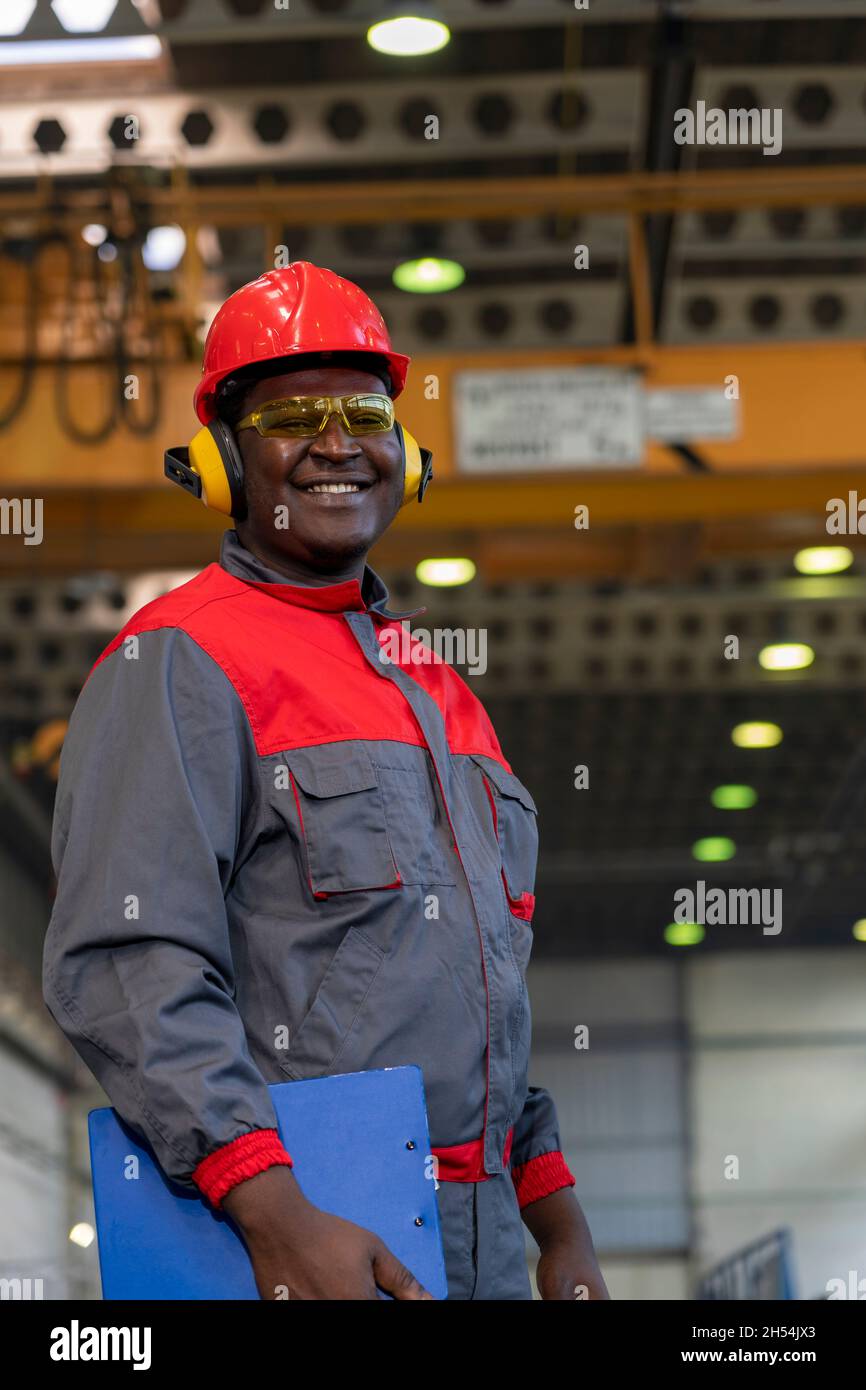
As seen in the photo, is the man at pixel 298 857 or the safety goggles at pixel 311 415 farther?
the safety goggles at pixel 311 415

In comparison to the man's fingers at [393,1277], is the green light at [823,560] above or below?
above

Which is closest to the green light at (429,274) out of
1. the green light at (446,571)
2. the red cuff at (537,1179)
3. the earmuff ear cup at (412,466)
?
the green light at (446,571)

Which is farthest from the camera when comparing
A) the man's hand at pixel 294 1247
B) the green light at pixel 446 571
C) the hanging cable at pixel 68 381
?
the green light at pixel 446 571

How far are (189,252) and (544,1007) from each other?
1709 cm

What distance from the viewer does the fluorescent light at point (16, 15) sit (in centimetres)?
861

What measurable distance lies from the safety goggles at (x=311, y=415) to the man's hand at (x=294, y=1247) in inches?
41.3

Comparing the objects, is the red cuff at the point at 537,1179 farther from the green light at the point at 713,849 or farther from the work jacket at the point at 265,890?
the green light at the point at 713,849

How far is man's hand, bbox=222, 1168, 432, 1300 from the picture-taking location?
1.96 metres

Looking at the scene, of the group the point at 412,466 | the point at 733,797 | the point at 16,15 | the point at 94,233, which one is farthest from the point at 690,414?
the point at 733,797

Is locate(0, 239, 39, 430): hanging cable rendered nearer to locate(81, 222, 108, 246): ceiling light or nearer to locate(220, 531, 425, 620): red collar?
locate(81, 222, 108, 246): ceiling light

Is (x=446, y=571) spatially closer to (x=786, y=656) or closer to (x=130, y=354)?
(x=130, y=354)

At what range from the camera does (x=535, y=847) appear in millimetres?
2654

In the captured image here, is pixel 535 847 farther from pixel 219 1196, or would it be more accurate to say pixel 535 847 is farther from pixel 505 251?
pixel 505 251
